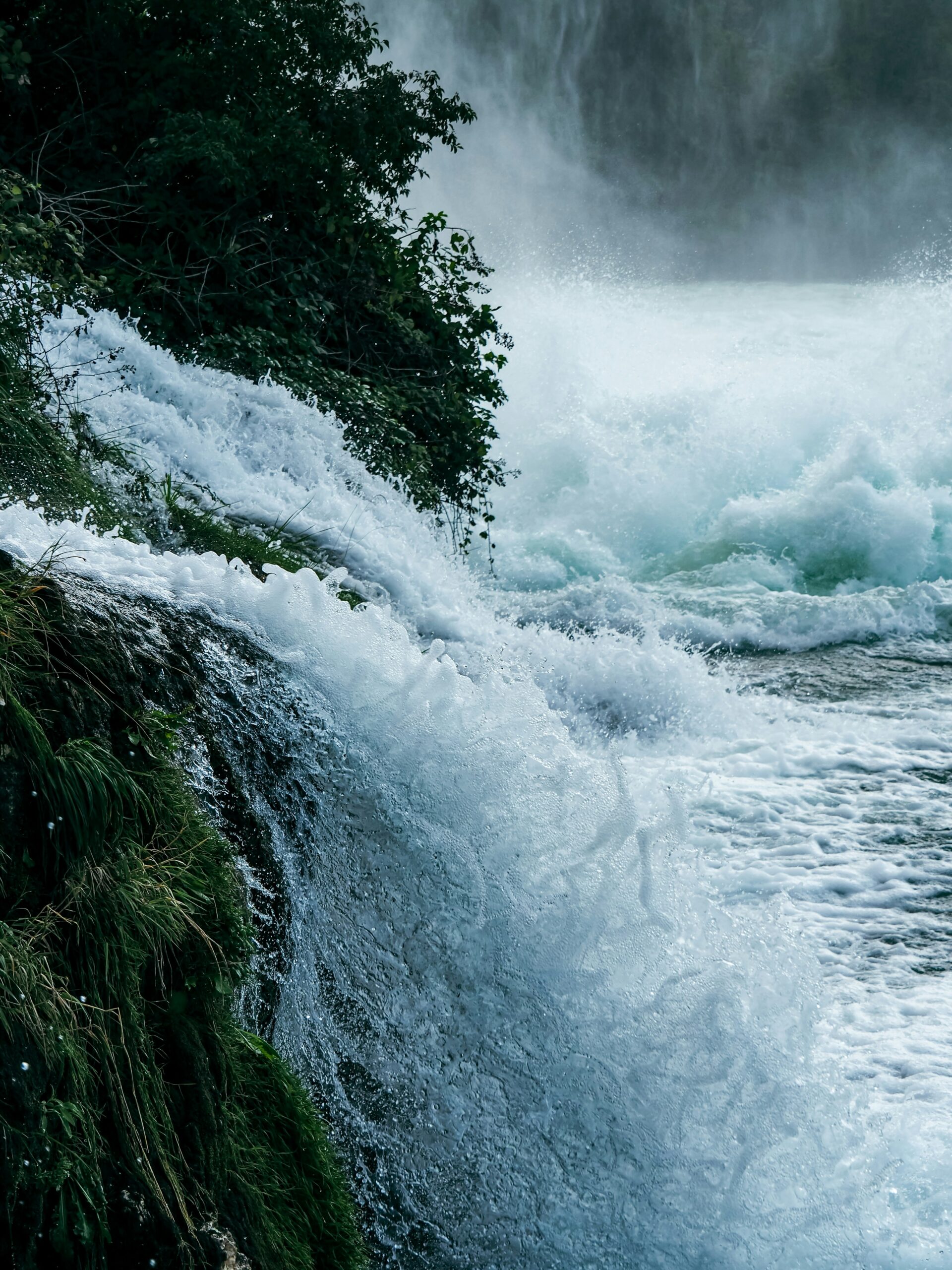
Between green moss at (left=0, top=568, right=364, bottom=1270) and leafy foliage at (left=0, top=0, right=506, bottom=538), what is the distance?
4.96m

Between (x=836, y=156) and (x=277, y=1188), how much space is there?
1105 inches

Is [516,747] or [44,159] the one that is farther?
[44,159]

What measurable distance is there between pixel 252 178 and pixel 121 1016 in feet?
21.9

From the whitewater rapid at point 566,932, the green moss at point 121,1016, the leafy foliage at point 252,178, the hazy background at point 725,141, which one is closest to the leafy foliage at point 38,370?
the whitewater rapid at point 566,932

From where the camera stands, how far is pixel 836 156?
85.6ft

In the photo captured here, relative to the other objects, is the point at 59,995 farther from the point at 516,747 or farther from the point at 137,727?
the point at 516,747

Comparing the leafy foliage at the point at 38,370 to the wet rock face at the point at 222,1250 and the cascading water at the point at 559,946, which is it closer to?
the cascading water at the point at 559,946

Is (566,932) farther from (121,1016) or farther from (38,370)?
(38,370)

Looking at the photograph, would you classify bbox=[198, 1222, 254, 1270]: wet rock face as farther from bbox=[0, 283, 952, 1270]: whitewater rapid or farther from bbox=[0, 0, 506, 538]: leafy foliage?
bbox=[0, 0, 506, 538]: leafy foliage

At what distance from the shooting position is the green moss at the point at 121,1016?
6.28 ft

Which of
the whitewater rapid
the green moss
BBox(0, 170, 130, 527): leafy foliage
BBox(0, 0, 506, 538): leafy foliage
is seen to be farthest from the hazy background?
the green moss

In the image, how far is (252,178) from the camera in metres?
7.55

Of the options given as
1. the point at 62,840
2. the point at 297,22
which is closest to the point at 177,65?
the point at 297,22

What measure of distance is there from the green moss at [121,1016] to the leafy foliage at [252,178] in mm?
4957
